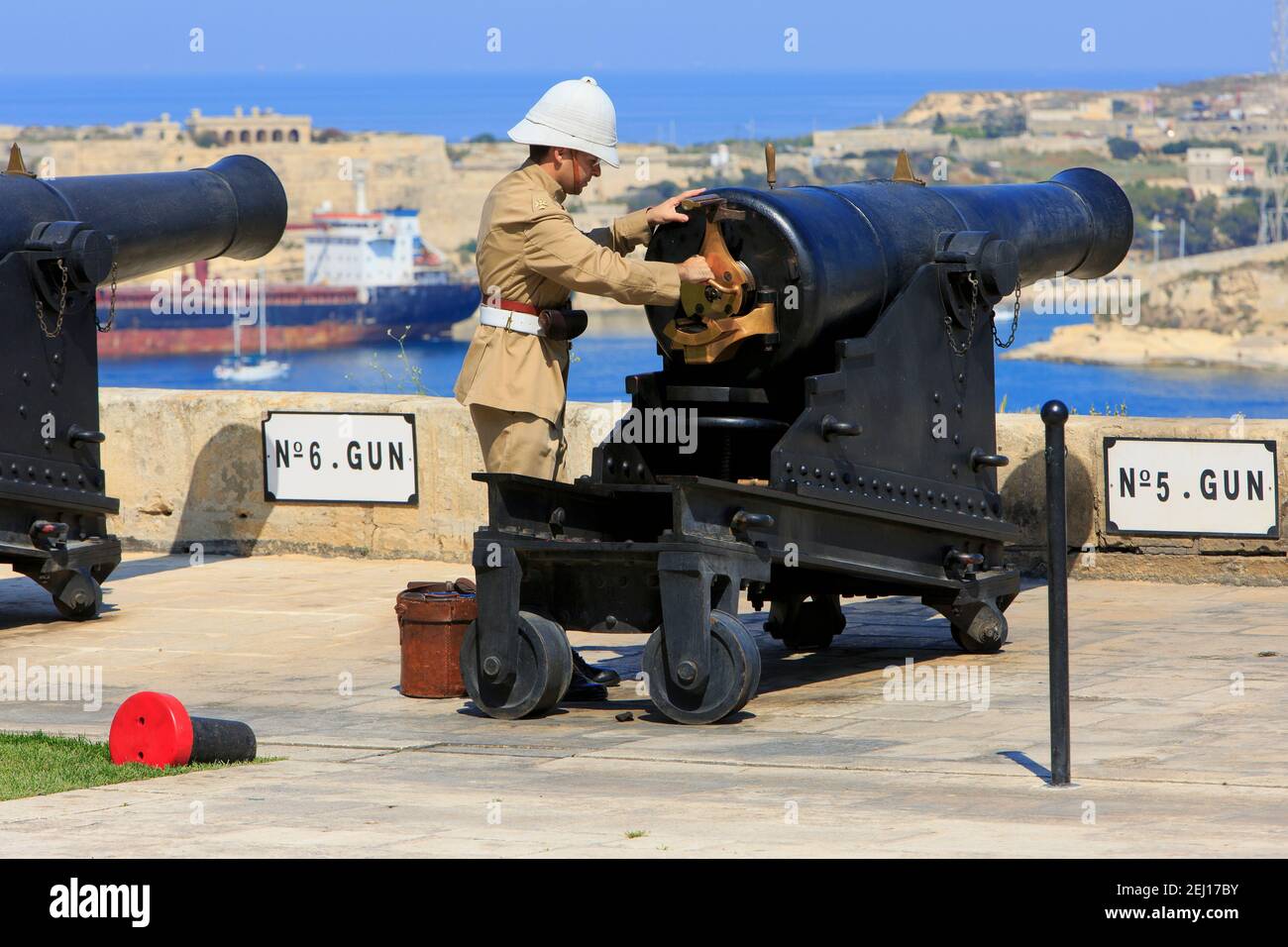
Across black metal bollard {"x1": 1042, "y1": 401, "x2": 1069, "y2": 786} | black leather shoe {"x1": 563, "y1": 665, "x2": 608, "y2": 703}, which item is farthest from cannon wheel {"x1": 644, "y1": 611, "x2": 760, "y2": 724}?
black metal bollard {"x1": 1042, "y1": 401, "x2": 1069, "y2": 786}

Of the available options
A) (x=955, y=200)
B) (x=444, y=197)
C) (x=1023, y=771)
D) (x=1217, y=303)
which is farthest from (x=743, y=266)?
(x=444, y=197)

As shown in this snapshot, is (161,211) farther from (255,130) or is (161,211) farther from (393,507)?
(255,130)

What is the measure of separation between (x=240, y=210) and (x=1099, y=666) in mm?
5356

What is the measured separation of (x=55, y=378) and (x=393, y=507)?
7.50ft

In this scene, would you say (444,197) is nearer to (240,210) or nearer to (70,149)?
(70,149)

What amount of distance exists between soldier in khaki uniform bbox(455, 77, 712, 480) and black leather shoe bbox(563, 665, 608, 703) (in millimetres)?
704

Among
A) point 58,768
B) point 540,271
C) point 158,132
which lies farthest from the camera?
point 158,132

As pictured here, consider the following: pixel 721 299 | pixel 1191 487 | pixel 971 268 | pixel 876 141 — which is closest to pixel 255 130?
pixel 876 141

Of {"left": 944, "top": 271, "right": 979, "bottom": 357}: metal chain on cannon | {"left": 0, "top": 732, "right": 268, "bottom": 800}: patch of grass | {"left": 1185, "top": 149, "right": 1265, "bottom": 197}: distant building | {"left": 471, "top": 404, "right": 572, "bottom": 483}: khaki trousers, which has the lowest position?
{"left": 0, "top": 732, "right": 268, "bottom": 800}: patch of grass

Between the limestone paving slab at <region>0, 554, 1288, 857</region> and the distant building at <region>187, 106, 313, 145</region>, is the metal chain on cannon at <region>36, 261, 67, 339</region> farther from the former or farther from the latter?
the distant building at <region>187, 106, 313, 145</region>

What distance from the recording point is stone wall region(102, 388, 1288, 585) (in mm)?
10000

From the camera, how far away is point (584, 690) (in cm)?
766

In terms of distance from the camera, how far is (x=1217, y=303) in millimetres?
99750

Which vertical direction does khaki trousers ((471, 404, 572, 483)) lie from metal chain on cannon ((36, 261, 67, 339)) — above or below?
below
